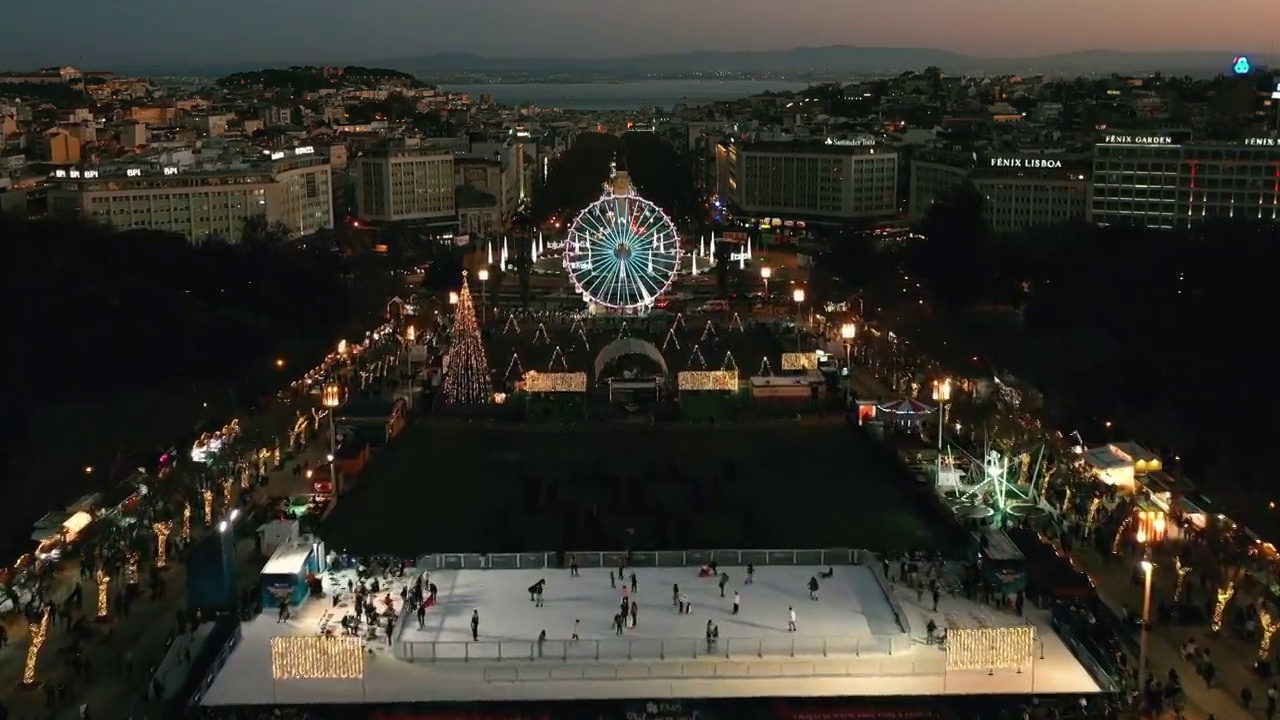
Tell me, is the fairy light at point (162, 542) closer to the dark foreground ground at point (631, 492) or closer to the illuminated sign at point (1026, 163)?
the dark foreground ground at point (631, 492)

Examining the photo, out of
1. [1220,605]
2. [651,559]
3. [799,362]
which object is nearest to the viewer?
[1220,605]

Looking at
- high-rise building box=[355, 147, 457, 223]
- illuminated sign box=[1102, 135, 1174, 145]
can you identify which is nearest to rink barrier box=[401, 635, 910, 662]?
illuminated sign box=[1102, 135, 1174, 145]

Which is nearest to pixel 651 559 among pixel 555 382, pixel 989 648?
pixel 989 648

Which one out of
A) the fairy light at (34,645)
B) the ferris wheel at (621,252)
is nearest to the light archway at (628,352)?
the ferris wheel at (621,252)

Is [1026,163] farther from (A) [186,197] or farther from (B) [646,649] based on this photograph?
(B) [646,649]

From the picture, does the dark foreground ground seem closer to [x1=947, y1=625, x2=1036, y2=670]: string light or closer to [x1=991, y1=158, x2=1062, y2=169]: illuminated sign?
[x1=947, y1=625, x2=1036, y2=670]: string light
